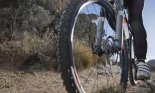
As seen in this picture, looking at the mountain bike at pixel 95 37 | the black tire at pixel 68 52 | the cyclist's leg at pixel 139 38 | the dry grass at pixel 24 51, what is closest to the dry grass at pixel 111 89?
the mountain bike at pixel 95 37

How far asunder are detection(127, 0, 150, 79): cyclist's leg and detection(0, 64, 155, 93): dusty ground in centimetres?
130

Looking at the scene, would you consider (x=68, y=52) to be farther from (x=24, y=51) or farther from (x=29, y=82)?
(x=24, y=51)

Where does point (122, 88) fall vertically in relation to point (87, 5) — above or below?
below

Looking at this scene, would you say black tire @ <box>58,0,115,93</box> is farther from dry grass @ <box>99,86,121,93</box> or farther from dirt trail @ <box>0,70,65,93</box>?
dirt trail @ <box>0,70,65,93</box>

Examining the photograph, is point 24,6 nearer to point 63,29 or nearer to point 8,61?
point 8,61

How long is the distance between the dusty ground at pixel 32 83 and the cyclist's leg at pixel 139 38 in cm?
130

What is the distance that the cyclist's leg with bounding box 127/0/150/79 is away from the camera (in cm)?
357

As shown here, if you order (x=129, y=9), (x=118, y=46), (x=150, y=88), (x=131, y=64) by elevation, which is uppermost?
(x=129, y=9)

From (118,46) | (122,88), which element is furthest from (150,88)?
(118,46)

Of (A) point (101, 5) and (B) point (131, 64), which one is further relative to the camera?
(B) point (131, 64)

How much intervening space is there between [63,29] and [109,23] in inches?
37.7

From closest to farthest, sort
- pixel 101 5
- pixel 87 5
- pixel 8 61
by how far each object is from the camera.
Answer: pixel 87 5 → pixel 101 5 → pixel 8 61

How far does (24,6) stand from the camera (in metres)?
12.0

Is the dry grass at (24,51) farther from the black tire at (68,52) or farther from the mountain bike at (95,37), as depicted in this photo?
the black tire at (68,52)
